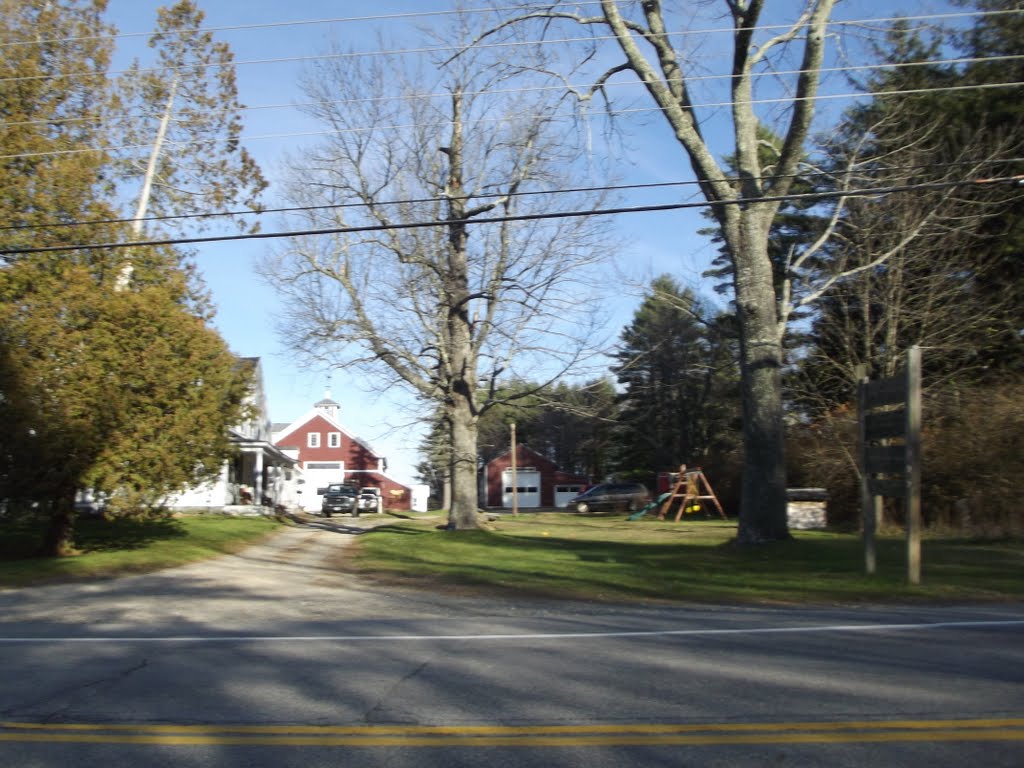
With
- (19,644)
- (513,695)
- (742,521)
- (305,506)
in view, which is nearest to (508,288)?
(742,521)

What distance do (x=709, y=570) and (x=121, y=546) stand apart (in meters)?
14.3

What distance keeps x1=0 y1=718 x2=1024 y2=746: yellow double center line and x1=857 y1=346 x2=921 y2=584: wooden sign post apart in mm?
7773

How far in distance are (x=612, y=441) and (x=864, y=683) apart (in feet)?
205

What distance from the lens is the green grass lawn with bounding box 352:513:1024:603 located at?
12.9m

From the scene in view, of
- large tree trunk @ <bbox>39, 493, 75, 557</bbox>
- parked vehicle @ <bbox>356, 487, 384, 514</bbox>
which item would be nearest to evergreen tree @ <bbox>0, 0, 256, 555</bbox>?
large tree trunk @ <bbox>39, 493, 75, 557</bbox>

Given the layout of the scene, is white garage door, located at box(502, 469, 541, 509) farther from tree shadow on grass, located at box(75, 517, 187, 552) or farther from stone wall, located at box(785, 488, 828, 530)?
tree shadow on grass, located at box(75, 517, 187, 552)

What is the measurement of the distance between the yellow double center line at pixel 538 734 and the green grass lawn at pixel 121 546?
1161 centimetres

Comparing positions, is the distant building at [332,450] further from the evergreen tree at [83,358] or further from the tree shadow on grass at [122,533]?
A: the evergreen tree at [83,358]

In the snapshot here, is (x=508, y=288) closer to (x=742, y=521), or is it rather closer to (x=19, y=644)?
(x=742, y=521)

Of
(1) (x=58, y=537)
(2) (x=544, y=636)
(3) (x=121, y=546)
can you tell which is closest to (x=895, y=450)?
(2) (x=544, y=636)

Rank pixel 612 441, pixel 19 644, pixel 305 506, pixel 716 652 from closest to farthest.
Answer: pixel 716 652, pixel 19 644, pixel 305 506, pixel 612 441

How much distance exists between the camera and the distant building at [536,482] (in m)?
68.8

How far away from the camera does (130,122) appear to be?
2773cm

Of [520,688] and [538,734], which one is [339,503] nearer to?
[520,688]
